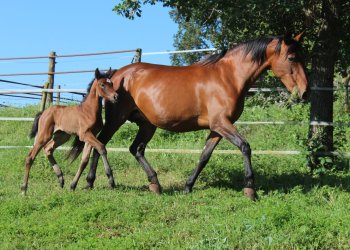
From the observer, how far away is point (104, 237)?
198 inches

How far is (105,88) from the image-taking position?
7.48 m

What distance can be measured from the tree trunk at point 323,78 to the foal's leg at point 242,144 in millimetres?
2137

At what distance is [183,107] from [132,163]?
2.87 m

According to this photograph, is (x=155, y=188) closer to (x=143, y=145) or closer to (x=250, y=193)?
(x=143, y=145)

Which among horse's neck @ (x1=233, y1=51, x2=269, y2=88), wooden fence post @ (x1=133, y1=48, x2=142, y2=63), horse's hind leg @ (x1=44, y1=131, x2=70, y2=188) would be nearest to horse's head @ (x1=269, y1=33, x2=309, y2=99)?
horse's neck @ (x1=233, y1=51, x2=269, y2=88)

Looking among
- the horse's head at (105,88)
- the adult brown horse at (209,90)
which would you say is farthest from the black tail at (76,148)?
the horse's head at (105,88)

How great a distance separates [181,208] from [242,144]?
1276 millimetres

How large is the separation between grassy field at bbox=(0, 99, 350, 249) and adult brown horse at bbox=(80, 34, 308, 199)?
674mm

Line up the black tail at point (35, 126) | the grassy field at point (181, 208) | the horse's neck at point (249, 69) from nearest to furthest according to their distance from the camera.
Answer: the grassy field at point (181, 208) → the horse's neck at point (249, 69) → the black tail at point (35, 126)

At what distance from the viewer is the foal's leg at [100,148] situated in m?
7.35

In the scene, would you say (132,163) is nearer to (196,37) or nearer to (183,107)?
(183,107)

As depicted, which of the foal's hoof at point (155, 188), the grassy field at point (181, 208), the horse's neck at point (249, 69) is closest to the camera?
the grassy field at point (181, 208)

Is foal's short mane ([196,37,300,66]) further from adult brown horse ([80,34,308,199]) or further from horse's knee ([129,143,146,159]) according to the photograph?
horse's knee ([129,143,146,159])

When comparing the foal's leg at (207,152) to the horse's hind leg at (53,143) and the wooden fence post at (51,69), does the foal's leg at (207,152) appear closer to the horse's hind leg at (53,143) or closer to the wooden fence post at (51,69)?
the horse's hind leg at (53,143)
